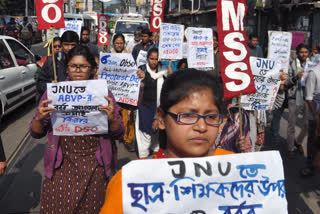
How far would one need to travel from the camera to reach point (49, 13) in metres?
4.04

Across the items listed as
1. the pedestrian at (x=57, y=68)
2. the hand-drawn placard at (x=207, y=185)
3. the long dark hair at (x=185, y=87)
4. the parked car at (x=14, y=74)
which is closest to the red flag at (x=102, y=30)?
the parked car at (x=14, y=74)

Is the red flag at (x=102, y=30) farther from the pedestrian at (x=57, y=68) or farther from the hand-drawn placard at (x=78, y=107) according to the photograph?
the hand-drawn placard at (x=78, y=107)

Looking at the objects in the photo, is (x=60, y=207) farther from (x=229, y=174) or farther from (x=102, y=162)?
(x=229, y=174)

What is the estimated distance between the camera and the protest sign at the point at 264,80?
169 inches

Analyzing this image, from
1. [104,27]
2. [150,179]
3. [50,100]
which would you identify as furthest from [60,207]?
[104,27]

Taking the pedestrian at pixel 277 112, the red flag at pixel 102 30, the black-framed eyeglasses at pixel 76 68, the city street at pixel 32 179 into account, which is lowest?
the city street at pixel 32 179

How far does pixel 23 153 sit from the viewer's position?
236 inches

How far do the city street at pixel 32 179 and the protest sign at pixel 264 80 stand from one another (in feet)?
3.92

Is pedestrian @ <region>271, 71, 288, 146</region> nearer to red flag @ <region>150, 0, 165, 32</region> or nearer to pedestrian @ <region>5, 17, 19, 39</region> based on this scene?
red flag @ <region>150, 0, 165, 32</region>

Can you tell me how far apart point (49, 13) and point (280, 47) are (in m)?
3.73

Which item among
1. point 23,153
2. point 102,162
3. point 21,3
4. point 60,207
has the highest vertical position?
point 21,3

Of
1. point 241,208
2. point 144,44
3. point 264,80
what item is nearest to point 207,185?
point 241,208

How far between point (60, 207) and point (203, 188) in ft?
4.83

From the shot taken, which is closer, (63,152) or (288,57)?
(63,152)
